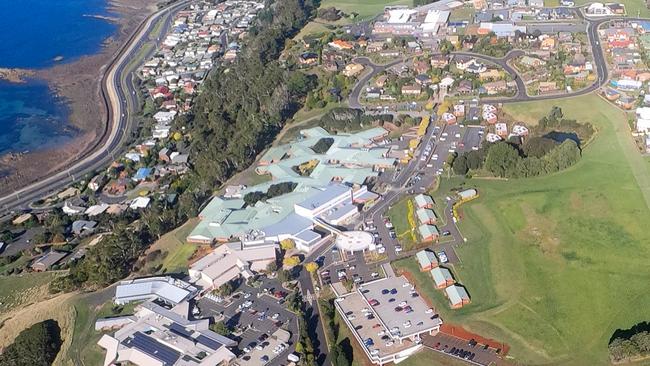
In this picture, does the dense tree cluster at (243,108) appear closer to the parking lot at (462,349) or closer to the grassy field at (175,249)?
the grassy field at (175,249)

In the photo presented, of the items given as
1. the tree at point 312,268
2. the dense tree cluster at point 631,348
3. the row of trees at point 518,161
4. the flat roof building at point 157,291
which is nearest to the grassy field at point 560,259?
the row of trees at point 518,161

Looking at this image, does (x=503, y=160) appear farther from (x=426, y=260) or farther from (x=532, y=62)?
(x=532, y=62)

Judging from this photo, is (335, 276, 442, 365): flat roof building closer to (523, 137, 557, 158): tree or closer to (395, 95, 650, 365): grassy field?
(395, 95, 650, 365): grassy field

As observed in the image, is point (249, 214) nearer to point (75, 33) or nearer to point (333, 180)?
point (333, 180)

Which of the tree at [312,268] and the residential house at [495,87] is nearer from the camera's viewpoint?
the tree at [312,268]

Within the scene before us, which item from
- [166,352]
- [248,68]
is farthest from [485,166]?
[248,68]

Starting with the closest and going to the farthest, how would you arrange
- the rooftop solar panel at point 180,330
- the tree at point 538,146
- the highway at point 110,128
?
the rooftop solar panel at point 180,330
the tree at point 538,146
the highway at point 110,128
